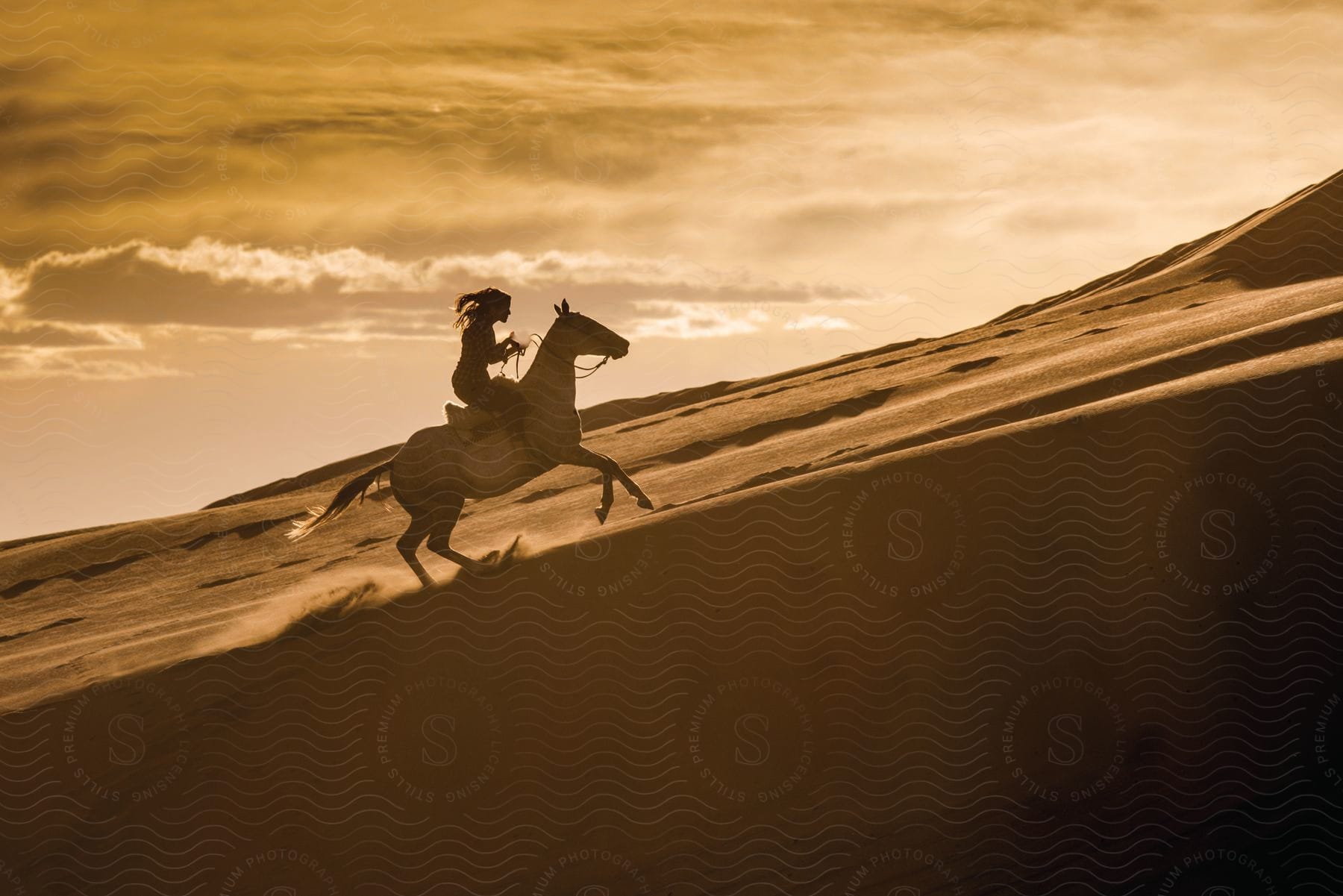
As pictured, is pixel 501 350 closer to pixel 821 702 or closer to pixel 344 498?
pixel 344 498

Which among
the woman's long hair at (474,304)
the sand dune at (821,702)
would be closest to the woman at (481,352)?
the woman's long hair at (474,304)

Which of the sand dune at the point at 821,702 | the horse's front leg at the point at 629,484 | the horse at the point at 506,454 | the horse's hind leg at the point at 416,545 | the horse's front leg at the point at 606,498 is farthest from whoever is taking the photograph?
the horse's front leg at the point at 629,484

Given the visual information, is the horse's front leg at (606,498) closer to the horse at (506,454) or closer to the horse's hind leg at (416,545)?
the horse at (506,454)

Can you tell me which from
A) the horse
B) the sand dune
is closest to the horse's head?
the horse

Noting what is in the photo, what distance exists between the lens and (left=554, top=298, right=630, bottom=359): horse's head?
14031mm

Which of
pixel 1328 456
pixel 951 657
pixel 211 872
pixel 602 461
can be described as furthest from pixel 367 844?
pixel 1328 456

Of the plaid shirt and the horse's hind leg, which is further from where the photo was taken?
the plaid shirt

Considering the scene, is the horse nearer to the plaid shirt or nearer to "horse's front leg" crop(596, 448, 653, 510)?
"horse's front leg" crop(596, 448, 653, 510)

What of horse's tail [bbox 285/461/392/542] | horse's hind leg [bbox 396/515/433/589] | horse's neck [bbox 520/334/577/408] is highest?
horse's neck [bbox 520/334/577/408]

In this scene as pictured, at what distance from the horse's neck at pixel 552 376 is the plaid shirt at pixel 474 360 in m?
0.49

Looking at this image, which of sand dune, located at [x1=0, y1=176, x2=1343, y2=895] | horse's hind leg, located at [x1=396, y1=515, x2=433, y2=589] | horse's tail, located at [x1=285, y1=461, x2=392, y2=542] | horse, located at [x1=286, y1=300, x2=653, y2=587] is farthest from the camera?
horse's tail, located at [x1=285, y1=461, x2=392, y2=542]

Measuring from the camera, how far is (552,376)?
13930 millimetres

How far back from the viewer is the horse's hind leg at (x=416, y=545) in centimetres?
1327

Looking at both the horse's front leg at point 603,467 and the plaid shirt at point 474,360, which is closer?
the plaid shirt at point 474,360
